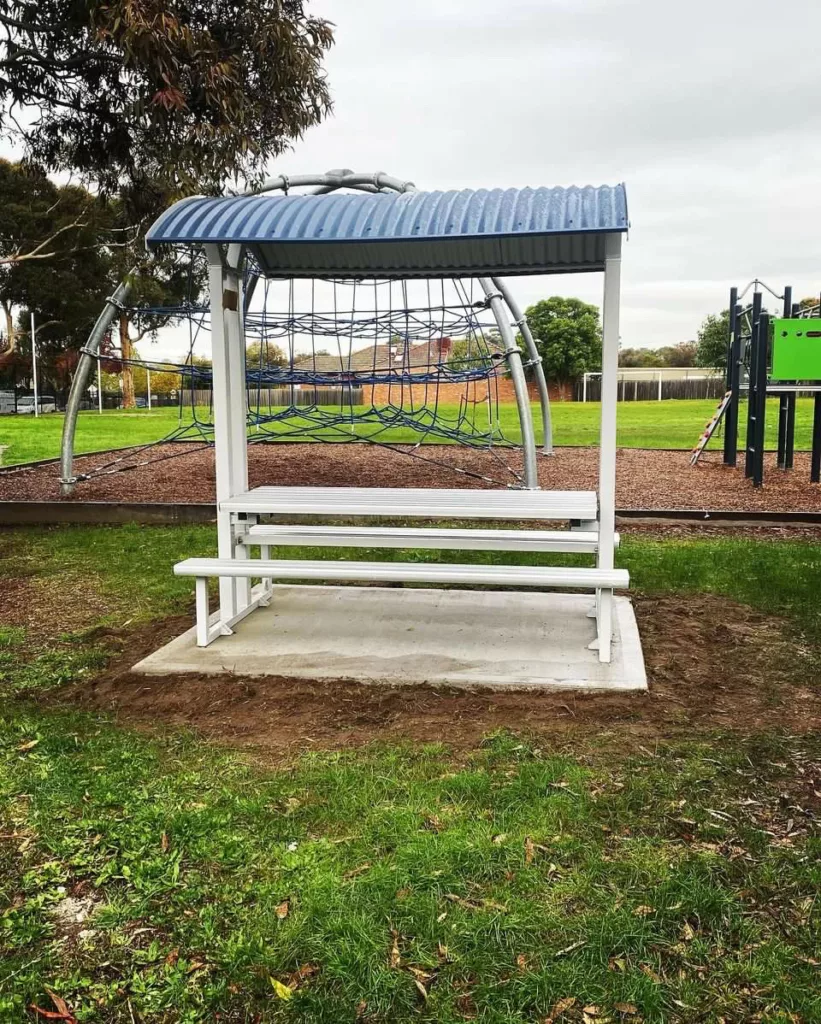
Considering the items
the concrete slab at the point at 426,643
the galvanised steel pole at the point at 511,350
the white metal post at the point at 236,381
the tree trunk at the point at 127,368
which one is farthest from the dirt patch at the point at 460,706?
the tree trunk at the point at 127,368

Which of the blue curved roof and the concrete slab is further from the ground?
the blue curved roof

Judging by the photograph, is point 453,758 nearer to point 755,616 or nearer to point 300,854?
point 300,854

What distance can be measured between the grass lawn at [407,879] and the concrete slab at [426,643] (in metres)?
0.69

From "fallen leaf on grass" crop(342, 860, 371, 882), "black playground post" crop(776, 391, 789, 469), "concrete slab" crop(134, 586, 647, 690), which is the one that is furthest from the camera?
"black playground post" crop(776, 391, 789, 469)

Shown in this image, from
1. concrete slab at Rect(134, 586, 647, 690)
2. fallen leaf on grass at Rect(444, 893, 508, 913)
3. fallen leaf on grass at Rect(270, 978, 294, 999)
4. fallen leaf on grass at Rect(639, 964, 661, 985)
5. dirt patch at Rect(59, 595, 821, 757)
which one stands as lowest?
fallen leaf on grass at Rect(270, 978, 294, 999)

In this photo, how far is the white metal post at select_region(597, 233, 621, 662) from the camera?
14.3ft

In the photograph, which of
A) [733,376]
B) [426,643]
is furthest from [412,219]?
[733,376]

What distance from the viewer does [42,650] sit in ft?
15.8

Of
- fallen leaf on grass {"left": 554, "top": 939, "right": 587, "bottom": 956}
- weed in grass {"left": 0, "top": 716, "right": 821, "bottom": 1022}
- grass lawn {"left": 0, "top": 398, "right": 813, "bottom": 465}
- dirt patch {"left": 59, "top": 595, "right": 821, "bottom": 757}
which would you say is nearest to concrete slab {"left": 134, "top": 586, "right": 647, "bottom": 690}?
dirt patch {"left": 59, "top": 595, "right": 821, "bottom": 757}

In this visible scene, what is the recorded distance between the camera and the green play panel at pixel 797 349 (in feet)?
34.7

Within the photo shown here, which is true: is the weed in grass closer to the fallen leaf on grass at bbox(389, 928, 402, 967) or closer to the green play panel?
the fallen leaf on grass at bbox(389, 928, 402, 967)

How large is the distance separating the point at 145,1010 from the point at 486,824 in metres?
1.17

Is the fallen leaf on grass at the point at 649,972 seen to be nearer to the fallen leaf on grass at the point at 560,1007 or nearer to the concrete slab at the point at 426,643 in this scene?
the fallen leaf on grass at the point at 560,1007

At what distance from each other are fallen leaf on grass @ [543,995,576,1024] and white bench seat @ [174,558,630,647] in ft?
7.35
